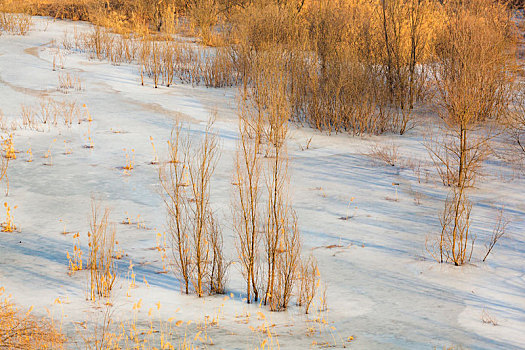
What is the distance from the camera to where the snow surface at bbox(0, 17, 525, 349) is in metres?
6.12

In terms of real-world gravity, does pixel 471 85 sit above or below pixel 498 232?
above

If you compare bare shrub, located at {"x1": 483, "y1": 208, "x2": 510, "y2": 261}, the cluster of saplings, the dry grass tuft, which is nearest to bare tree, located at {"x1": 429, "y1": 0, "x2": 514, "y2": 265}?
the cluster of saplings

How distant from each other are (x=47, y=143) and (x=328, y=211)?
20.3 ft

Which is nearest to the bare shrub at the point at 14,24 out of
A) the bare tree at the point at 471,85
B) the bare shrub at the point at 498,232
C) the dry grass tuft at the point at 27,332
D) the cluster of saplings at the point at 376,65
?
the cluster of saplings at the point at 376,65

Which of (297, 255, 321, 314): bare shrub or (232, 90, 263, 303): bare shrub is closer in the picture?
(232, 90, 263, 303): bare shrub

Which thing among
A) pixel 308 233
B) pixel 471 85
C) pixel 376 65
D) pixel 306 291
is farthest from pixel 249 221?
pixel 376 65

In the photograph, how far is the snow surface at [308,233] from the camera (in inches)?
241

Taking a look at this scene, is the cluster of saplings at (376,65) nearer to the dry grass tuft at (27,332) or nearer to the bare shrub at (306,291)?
the bare shrub at (306,291)

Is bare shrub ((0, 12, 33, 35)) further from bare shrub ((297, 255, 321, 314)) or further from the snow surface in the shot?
bare shrub ((297, 255, 321, 314))

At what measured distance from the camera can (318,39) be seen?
15609 mm

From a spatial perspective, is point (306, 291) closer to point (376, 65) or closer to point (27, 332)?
point (27, 332)

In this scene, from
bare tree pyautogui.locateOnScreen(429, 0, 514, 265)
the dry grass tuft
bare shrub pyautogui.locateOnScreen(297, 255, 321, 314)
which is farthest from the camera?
bare tree pyautogui.locateOnScreen(429, 0, 514, 265)

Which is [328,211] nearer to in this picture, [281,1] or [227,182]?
[227,182]

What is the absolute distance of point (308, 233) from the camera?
861cm
